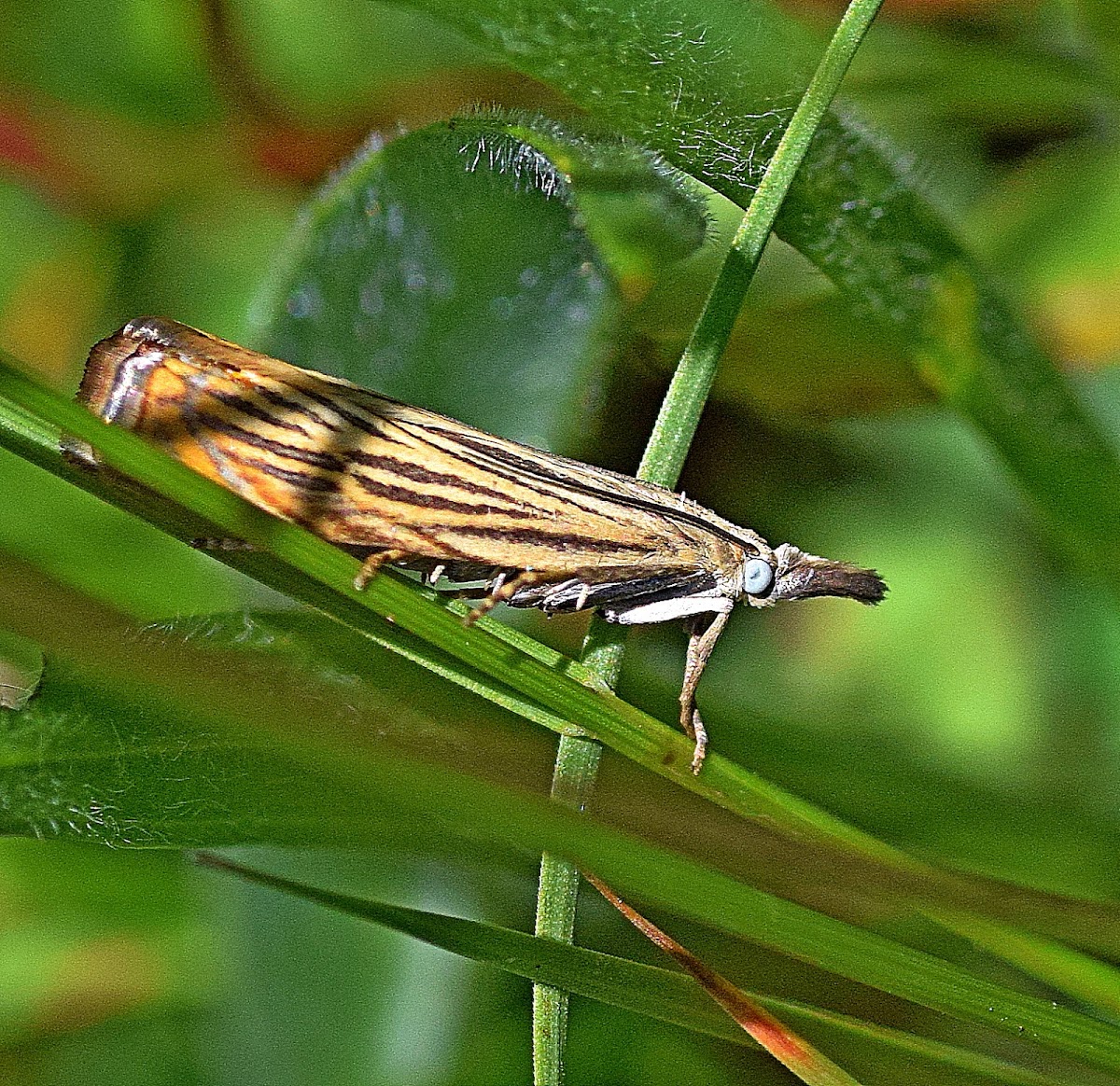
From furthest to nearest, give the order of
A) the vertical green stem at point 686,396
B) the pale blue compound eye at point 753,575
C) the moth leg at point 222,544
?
the pale blue compound eye at point 753,575, the vertical green stem at point 686,396, the moth leg at point 222,544

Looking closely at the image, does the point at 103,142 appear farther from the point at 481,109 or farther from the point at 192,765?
the point at 192,765

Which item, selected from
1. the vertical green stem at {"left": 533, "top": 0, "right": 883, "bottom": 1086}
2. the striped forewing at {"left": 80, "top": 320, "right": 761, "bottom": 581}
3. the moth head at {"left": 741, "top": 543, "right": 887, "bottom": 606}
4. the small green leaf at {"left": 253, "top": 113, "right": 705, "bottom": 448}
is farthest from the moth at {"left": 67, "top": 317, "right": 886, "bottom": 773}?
the small green leaf at {"left": 253, "top": 113, "right": 705, "bottom": 448}

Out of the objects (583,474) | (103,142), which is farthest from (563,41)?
(103,142)

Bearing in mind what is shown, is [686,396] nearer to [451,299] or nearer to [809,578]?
[809,578]

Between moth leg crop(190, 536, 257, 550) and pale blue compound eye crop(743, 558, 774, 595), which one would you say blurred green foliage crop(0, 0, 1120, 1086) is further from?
moth leg crop(190, 536, 257, 550)

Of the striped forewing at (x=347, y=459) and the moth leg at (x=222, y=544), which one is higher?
the striped forewing at (x=347, y=459)

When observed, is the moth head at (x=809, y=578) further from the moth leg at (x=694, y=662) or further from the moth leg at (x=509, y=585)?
the moth leg at (x=509, y=585)

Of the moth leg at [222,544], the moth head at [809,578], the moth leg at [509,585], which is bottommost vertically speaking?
the moth leg at [222,544]

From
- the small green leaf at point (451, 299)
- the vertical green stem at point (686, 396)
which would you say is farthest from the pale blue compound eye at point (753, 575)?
the small green leaf at point (451, 299)
